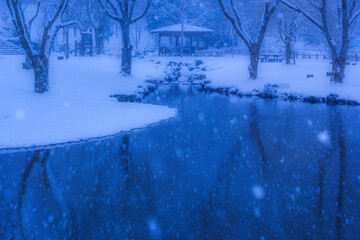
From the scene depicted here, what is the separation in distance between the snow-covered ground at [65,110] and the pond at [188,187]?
959mm

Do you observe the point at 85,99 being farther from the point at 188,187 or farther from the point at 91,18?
the point at 91,18

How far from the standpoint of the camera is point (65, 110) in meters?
11.5

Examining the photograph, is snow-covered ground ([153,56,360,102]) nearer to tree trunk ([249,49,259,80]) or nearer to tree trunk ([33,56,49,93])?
tree trunk ([249,49,259,80])

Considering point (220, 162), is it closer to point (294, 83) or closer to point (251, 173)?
point (251, 173)

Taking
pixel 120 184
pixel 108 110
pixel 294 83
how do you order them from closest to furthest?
pixel 120 184, pixel 108 110, pixel 294 83

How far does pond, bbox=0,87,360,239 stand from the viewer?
14.0ft

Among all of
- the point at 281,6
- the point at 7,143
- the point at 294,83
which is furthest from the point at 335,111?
the point at 281,6

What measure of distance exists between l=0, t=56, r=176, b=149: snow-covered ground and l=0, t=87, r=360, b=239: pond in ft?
3.15

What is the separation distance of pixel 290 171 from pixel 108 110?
24.5 ft

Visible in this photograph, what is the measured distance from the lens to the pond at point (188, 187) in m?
4.27

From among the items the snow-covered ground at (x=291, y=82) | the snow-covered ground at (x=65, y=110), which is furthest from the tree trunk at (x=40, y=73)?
the snow-covered ground at (x=291, y=82)

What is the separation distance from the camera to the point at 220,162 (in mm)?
7000

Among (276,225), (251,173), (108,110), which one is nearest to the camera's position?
(276,225)

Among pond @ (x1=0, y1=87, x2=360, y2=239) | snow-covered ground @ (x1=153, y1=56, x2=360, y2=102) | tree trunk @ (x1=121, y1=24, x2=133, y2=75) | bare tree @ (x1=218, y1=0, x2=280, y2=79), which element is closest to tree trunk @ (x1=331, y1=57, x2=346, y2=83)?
snow-covered ground @ (x1=153, y1=56, x2=360, y2=102)
